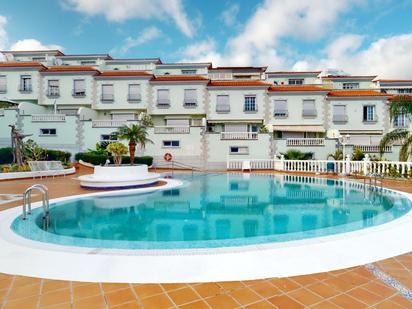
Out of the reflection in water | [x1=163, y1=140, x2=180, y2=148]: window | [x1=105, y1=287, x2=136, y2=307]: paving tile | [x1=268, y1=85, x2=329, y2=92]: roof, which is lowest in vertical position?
the reflection in water

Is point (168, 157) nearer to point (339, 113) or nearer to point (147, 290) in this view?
point (339, 113)

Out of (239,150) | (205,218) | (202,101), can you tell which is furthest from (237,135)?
(205,218)

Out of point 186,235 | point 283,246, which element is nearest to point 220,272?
point 283,246

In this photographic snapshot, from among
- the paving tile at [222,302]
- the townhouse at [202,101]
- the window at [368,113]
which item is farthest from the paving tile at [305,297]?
the window at [368,113]

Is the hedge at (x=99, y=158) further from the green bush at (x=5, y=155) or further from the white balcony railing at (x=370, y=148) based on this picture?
the white balcony railing at (x=370, y=148)

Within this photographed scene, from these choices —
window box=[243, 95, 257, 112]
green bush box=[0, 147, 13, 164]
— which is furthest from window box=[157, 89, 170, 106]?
green bush box=[0, 147, 13, 164]

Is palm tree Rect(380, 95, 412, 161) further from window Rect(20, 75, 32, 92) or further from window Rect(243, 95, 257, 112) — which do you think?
window Rect(20, 75, 32, 92)

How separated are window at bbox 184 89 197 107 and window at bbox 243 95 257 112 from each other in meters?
6.33

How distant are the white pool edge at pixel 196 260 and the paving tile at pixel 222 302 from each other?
43 cm

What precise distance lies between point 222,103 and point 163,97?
747 centimetres

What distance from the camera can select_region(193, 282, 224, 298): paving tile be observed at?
2.91 m

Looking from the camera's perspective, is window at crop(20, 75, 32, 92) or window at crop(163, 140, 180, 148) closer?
window at crop(163, 140, 180, 148)

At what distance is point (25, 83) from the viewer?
30797 millimetres

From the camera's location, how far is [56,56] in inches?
1495
